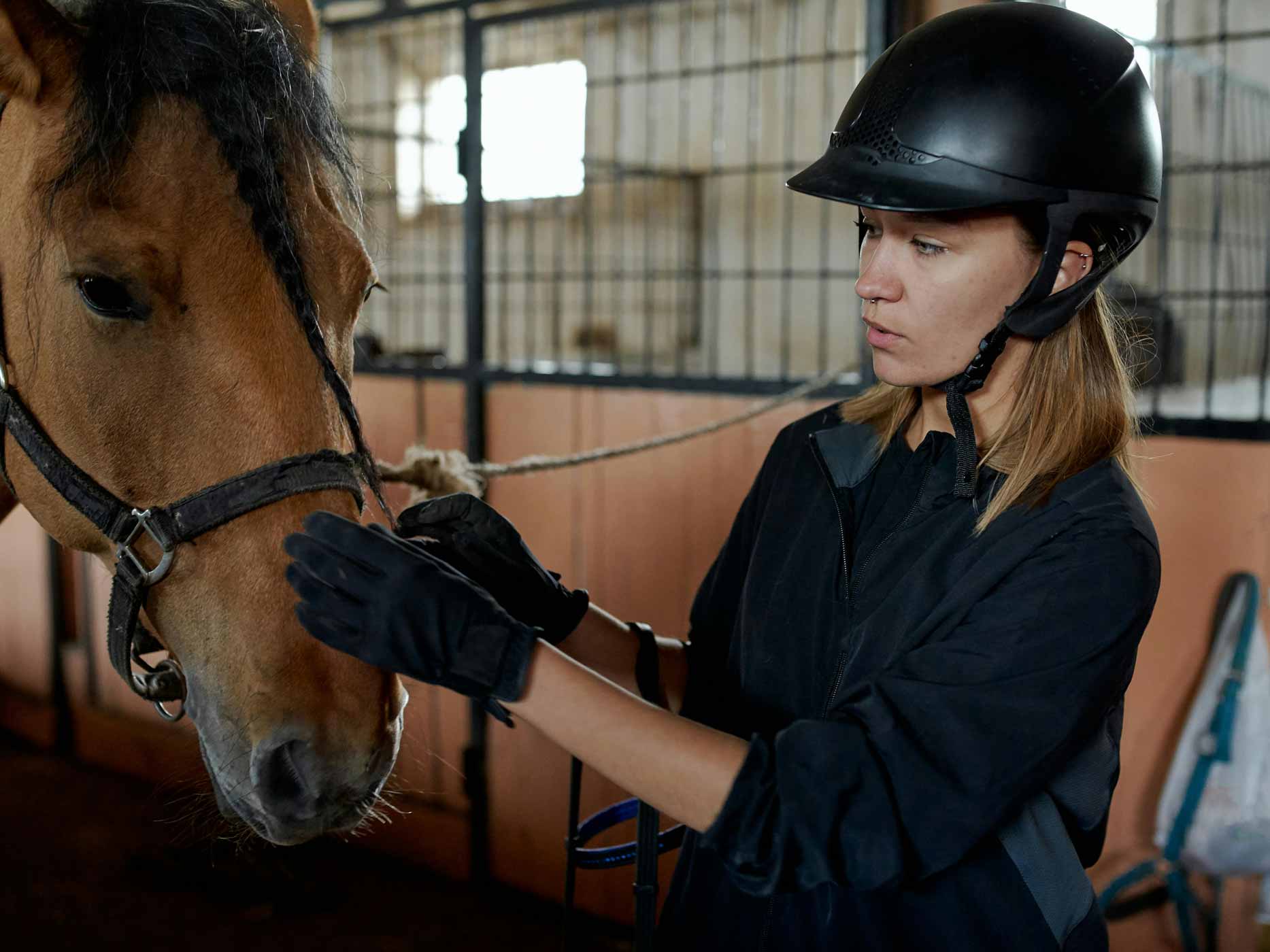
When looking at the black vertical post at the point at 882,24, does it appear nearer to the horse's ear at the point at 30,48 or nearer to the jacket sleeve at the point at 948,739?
the jacket sleeve at the point at 948,739

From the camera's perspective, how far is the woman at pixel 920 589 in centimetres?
78

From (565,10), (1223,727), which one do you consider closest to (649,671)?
(1223,727)

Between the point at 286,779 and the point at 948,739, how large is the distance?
549 mm

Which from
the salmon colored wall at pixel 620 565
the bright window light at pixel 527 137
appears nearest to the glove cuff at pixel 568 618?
the salmon colored wall at pixel 620 565

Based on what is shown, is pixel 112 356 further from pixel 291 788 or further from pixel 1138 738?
pixel 1138 738

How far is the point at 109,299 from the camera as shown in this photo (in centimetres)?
96

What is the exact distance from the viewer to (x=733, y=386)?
8.54 ft

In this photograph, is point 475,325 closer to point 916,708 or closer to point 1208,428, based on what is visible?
point 1208,428

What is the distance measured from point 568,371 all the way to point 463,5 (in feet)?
3.66

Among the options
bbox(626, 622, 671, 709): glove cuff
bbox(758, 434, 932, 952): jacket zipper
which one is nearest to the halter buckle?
bbox(626, 622, 671, 709): glove cuff

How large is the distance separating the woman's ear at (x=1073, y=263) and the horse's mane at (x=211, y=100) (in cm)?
70

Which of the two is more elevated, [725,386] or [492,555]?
[725,386]

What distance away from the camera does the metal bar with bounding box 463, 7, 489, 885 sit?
2955mm

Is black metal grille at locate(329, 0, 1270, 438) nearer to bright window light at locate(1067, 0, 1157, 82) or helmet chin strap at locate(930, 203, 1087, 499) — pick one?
bright window light at locate(1067, 0, 1157, 82)
